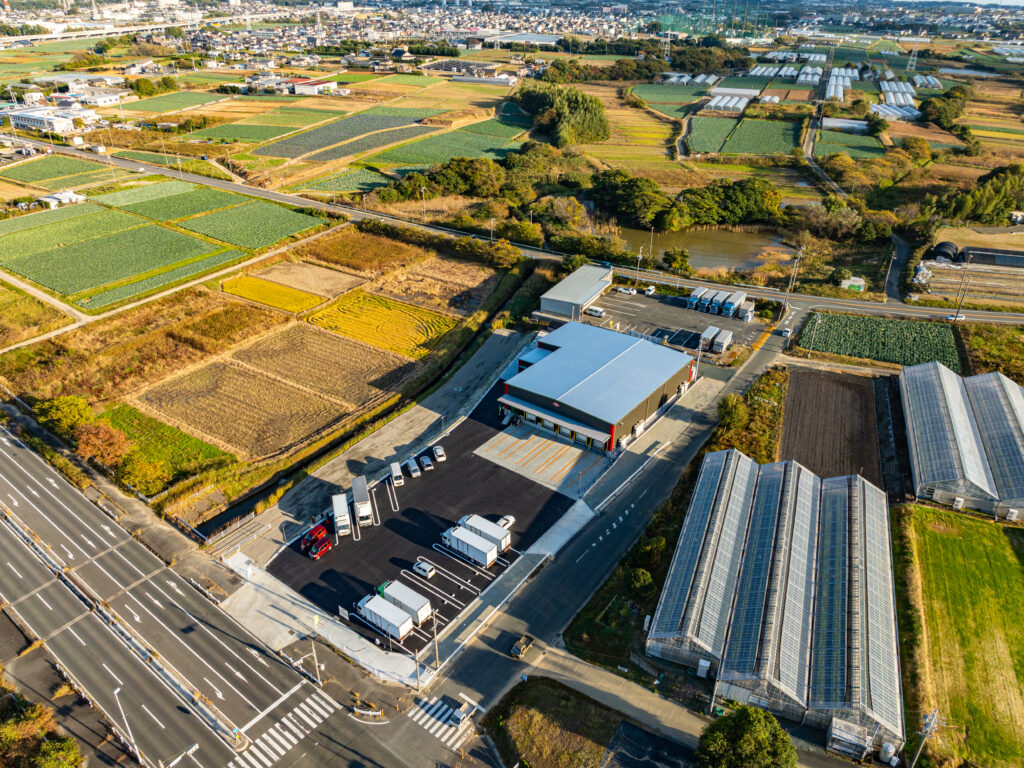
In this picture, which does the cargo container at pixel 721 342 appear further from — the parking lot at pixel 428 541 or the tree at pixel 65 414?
the tree at pixel 65 414

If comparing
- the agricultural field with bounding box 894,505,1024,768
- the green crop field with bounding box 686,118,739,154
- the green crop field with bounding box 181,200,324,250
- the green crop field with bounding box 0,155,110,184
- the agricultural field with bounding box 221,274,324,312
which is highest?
the green crop field with bounding box 686,118,739,154

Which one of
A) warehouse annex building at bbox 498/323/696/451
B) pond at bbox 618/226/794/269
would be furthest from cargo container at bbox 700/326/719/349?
pond at bbox 618/226/794/269

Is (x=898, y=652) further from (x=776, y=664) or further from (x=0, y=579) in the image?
(x=0, y=579)

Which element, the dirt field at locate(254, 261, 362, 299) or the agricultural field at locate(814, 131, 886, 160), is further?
the agricultural field at locate(814, 131, 886, 160)

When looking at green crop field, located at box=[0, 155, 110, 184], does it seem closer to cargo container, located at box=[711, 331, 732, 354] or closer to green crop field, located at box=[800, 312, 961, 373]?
cargo container, located at box=[711, 331, 732, 354]

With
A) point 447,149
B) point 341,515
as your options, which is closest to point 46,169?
point 447,149

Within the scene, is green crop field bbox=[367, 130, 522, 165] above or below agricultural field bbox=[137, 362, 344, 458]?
above

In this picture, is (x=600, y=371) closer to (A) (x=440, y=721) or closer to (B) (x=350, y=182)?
(A) (x=440, y=721)

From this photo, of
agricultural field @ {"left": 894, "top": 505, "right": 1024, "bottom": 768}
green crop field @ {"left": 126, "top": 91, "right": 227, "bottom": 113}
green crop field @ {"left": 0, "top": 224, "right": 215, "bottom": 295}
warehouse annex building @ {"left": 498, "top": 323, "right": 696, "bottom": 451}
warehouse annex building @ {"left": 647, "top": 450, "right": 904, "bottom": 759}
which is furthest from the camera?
green crop field @ {"left": 126, "top": 91, "right": 227, "bottom": 113}
